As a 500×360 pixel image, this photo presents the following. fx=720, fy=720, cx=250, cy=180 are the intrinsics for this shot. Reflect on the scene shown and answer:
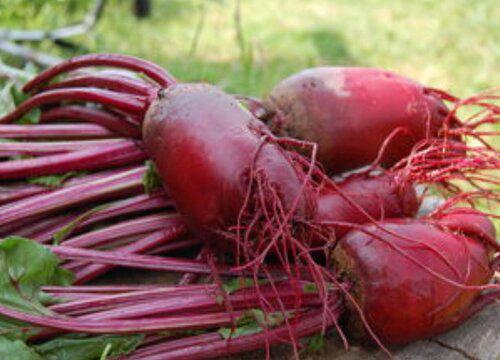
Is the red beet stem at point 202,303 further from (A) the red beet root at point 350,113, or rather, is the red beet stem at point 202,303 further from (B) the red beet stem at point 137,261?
(A) the red beet root at point 350,113

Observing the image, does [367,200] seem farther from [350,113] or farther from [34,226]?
[34,226]

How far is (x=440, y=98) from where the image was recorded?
230 centimetres

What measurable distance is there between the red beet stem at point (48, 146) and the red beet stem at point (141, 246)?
1.08 ft

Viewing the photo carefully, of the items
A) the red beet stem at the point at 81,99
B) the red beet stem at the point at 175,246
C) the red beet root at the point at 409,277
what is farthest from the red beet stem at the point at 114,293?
the red beet stem at the point at 81,99

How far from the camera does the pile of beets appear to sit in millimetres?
1677

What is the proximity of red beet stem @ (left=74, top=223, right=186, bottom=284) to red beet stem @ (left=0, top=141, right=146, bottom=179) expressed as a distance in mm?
277

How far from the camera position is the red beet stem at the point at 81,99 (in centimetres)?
205

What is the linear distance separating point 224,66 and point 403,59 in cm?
128

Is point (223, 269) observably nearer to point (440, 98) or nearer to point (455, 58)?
point (440, 98)

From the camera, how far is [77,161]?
6.81 ft

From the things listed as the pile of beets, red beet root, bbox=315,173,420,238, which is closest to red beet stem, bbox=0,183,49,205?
the pile of beets

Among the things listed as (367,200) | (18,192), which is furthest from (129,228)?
(367,200)

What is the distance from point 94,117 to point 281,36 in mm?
3628

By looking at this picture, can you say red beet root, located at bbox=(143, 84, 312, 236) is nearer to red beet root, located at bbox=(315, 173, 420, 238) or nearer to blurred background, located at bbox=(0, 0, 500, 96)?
red beet root, located at bbox=(315, 173, 420, 238)
